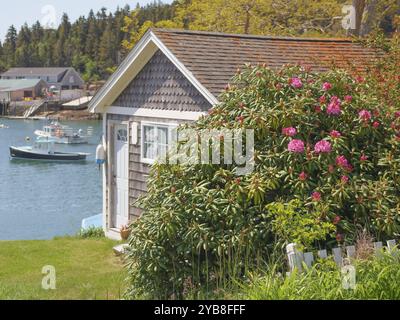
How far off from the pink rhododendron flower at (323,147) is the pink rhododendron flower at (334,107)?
57 cm

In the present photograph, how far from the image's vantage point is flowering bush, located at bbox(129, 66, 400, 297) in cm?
748

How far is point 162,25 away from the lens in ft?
111

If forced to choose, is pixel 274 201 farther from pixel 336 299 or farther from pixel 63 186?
pixel 63 186

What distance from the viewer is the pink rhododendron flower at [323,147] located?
7.81 metres

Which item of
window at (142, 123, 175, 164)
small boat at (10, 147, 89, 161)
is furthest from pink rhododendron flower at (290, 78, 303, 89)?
small boat at (10, 147, 89, 161)

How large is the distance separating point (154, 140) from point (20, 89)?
11032 cm

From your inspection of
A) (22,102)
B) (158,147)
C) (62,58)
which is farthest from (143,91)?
(62,58)

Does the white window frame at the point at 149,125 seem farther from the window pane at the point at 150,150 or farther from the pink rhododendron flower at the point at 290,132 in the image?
the pink rhododendron flower at the point at 290,132

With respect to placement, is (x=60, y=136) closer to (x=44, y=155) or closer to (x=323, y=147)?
(x=44, y=155)

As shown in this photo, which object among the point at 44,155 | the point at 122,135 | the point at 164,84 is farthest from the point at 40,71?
the point at 164,84

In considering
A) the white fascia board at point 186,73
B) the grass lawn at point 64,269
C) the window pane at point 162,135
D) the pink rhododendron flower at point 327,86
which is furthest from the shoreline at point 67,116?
the pink rhododendron flower at point 327,86

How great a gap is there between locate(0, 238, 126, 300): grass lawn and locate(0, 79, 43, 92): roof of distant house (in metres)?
108

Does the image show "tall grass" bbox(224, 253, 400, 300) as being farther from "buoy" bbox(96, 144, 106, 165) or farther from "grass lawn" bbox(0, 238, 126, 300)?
"buoy" bbox(96, 144, 106, 165)
